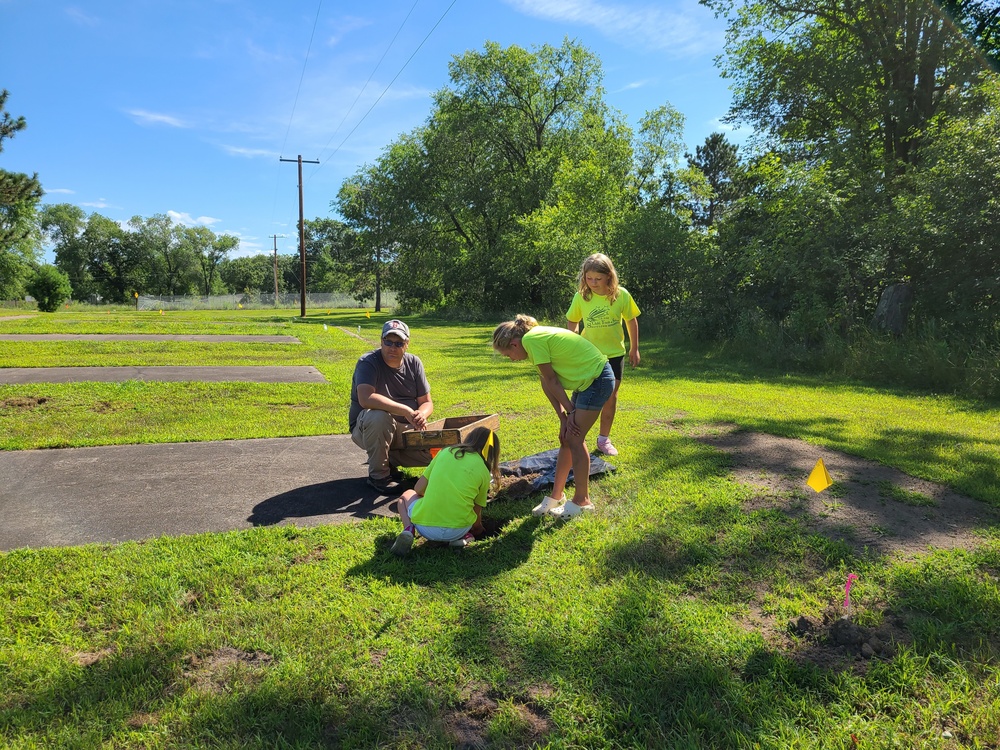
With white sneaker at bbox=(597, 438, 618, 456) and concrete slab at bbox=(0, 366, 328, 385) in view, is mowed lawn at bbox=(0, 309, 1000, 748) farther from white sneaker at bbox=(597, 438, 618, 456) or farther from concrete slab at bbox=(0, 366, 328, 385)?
concrete slab at bbox=(0, 366, 328, 385)

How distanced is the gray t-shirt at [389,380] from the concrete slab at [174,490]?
743 mm

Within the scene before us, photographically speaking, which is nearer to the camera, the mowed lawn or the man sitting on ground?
the mowed lawn

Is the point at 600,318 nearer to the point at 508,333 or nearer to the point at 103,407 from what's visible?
the point at 508,333

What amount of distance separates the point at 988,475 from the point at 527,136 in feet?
117

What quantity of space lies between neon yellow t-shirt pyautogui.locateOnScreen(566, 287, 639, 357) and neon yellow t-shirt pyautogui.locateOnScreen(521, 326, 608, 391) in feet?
5.00

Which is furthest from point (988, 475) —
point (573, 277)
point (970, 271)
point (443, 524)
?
point (573, 277)

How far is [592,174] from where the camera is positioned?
2558cm

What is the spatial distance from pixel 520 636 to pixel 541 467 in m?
2.31

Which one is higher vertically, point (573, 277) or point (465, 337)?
point (573, 277)

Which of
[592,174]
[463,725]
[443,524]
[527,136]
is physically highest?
[527,136]

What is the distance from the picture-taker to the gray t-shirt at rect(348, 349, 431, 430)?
4781 millimetres

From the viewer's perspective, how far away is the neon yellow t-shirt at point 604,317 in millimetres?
5391

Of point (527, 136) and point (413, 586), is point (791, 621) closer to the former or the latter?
point (413, 586)

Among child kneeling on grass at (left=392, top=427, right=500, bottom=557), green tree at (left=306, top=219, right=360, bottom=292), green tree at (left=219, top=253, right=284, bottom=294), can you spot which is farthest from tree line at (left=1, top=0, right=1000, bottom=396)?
green tree at (left=219, top=253, right=284, bottom=294)
